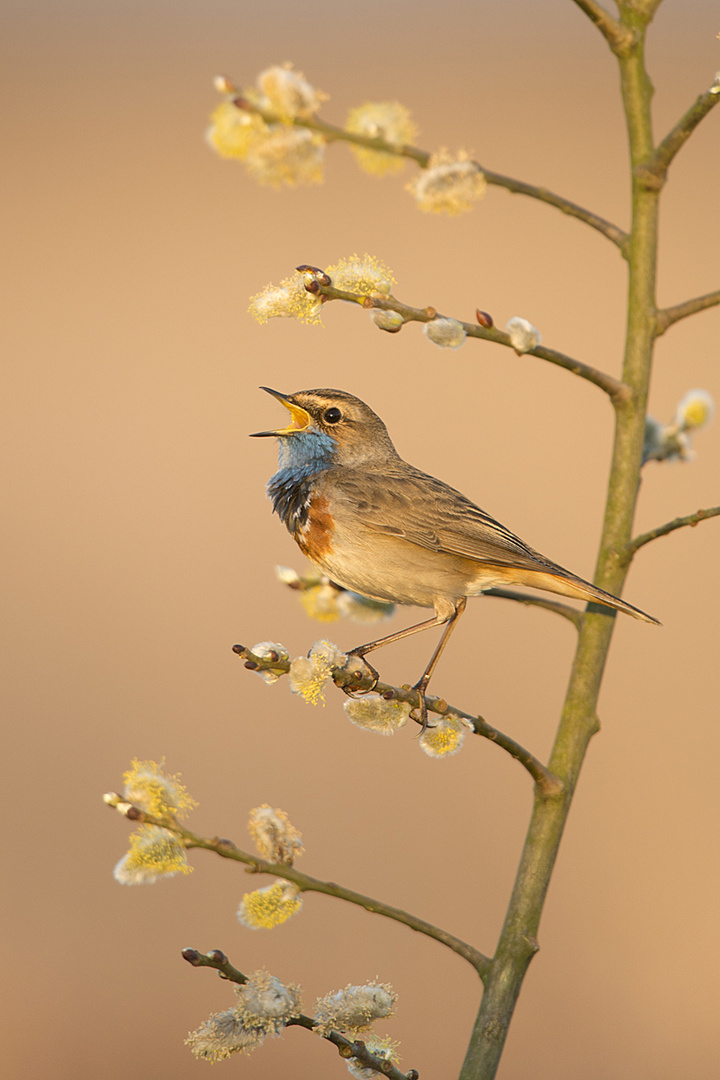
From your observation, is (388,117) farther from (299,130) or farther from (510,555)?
(510,555)

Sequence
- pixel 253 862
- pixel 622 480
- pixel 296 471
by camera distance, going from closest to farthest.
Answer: pixel 253 862 < pixel 622 480 < pixel 296 471

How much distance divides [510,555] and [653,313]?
73 cm

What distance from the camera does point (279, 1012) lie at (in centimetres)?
143

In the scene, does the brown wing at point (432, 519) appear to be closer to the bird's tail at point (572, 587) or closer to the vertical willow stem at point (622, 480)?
the bird's tail at point (572, 587)

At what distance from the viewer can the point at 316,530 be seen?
2.40 meters

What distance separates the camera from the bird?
229cm

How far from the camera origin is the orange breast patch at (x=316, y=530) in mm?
2375

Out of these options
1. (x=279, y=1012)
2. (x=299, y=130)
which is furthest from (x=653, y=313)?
(x=279, y=1012)

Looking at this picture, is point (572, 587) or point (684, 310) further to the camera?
point (572, 587)

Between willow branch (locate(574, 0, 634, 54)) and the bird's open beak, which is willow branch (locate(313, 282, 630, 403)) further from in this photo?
the bird's open beak

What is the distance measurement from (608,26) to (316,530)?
122cm

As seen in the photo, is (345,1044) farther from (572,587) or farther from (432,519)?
(432,519)

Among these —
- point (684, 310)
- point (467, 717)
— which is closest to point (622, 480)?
point (684, 310)

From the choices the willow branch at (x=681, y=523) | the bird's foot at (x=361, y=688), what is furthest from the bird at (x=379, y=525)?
the willow branch at (x=681, y=523)
